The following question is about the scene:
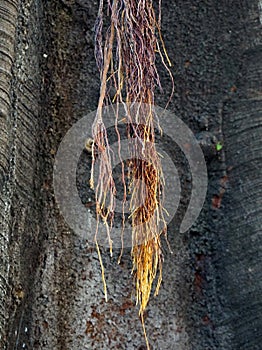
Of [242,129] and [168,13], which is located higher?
[168,13]

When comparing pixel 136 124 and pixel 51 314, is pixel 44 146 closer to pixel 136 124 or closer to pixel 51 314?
pixel 136 124

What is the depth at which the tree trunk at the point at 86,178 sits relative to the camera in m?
1.56

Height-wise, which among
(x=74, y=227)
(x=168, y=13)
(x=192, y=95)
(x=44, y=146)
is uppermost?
(x=168, y=13)

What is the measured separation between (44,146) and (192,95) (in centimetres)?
31

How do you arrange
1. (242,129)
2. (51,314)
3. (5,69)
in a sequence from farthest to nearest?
(242,129)
(51,314)
(5,69)

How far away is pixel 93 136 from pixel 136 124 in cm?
9

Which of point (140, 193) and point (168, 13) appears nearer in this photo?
point (140, 193)

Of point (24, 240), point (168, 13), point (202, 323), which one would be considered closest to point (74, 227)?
point (24, 240)

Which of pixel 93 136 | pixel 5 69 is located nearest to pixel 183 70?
pixel 93 136

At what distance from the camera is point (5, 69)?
1499mm

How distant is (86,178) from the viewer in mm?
1677

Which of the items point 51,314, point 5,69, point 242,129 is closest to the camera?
point 5,69

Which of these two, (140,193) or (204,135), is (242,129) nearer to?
(204,135)

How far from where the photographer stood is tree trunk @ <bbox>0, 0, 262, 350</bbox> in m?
1.56
